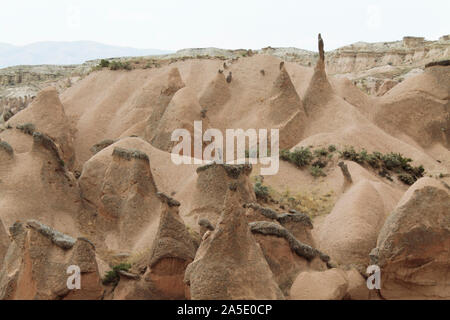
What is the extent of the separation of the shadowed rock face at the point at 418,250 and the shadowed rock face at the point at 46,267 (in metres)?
7.20

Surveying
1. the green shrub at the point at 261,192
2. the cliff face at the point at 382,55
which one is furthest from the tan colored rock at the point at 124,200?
the cliff face at the point at 382,55

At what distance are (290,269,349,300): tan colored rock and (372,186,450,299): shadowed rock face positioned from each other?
1.95 meters

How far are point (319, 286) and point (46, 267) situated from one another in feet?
20.2

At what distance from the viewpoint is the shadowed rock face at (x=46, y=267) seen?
13.5m

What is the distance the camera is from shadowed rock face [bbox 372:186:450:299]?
15219 mm

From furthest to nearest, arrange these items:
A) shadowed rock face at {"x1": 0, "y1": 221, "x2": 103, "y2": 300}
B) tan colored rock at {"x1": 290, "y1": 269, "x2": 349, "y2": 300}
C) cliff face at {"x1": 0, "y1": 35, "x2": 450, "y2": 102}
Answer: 1. cliff face at {"x1": 0, "y1": 35, "x2": 450, "y2": 102}
2. shadowed rock face at {"x1": 0, "y1": 221, "x2": 103, "y2": 300}
3. tan colored rock at {"x1": 290, "y1": 269, "x2": 349, "y2": 300}

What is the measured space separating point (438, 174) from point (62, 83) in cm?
3467

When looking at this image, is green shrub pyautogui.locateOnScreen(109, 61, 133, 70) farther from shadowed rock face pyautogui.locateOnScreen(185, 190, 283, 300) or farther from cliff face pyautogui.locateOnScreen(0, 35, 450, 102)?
shadowed rock face pyautogui.locateOnScreen(185, 190, 283, 300)

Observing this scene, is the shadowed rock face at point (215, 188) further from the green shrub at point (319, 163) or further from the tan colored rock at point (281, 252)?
the green shrub at point (319, 163)

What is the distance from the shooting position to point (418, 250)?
15211 millimetres

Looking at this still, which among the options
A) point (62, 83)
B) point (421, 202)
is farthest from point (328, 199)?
point (62, 83)

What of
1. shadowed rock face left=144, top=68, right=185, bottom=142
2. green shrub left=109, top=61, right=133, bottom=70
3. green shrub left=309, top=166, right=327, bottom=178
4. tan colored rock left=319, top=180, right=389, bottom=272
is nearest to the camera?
tan colored rock left=319, top=180, right=389, bottom=272

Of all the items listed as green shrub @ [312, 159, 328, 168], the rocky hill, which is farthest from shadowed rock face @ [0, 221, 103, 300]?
green shrub @ [312, 159, 328, 168]
